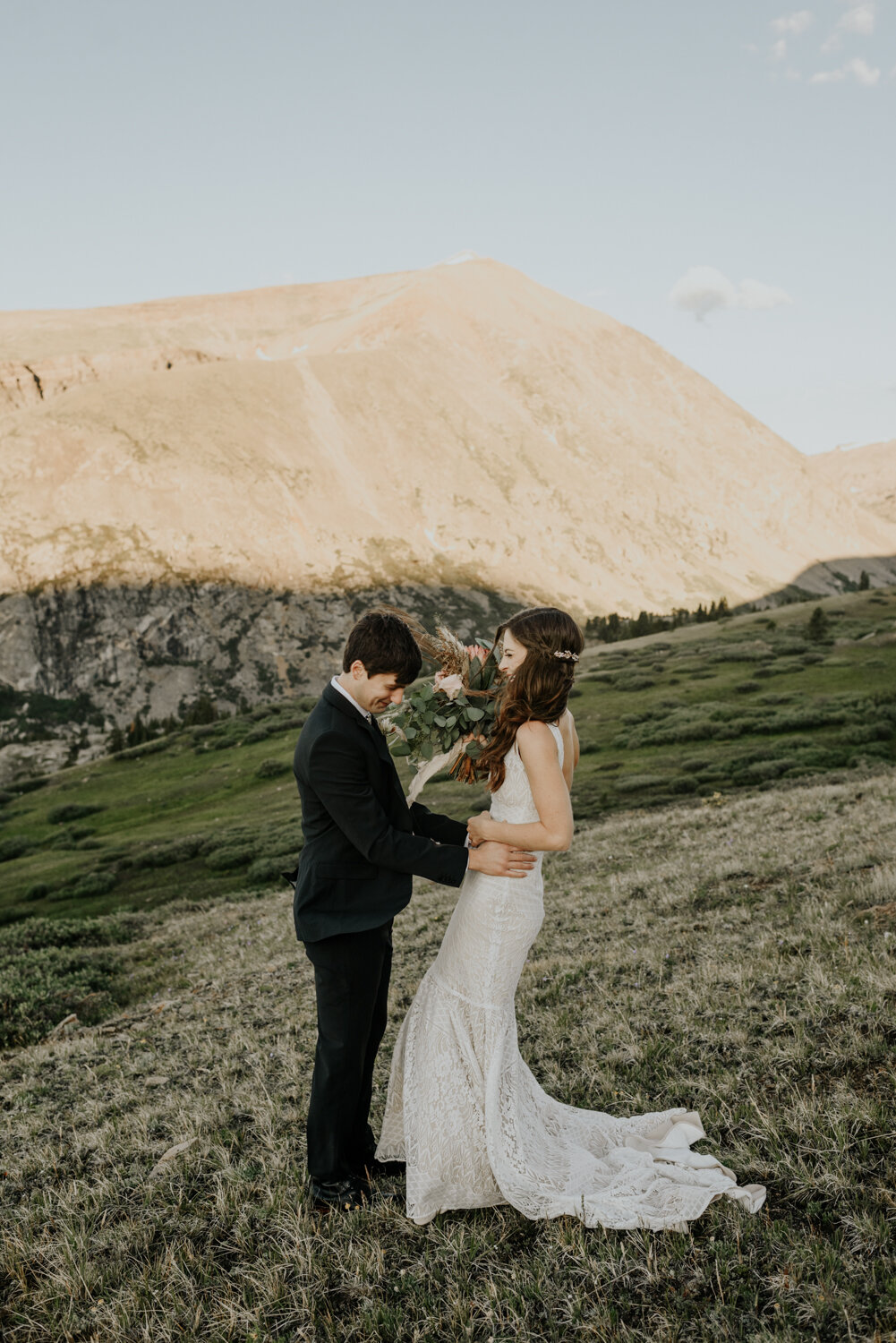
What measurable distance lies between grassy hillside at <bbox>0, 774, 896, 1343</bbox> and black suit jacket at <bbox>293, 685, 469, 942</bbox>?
1784 mm

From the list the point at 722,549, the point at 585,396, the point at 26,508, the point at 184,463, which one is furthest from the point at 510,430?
the point at 26,508

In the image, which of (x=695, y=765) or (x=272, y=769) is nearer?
(x=695, y=765)

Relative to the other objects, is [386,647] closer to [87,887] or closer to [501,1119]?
[501,1119]

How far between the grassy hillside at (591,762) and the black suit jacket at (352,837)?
19.8 metres

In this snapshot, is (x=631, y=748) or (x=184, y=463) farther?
(x=184, y=463)

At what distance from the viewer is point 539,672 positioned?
4332 millimetres

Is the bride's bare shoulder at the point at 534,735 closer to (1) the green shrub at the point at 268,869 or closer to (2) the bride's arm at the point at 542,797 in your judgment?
(2) the bride's arm at the point at 542,797

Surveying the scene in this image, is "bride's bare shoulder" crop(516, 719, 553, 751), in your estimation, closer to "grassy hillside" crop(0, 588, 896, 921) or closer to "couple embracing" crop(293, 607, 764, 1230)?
"couple embracing" crop(293, 607, 764, 1230)

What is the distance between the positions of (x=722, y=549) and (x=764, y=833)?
14793cm

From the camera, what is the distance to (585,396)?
173 metres

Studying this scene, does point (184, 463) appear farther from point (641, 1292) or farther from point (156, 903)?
point (641, 1292)

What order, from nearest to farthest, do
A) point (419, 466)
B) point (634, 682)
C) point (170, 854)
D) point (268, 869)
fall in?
point (268, 869), point (170, 854), point (634, 682), point (419, 466)

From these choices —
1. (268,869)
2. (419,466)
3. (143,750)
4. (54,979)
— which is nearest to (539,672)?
(54,979)

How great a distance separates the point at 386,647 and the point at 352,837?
1.07m
